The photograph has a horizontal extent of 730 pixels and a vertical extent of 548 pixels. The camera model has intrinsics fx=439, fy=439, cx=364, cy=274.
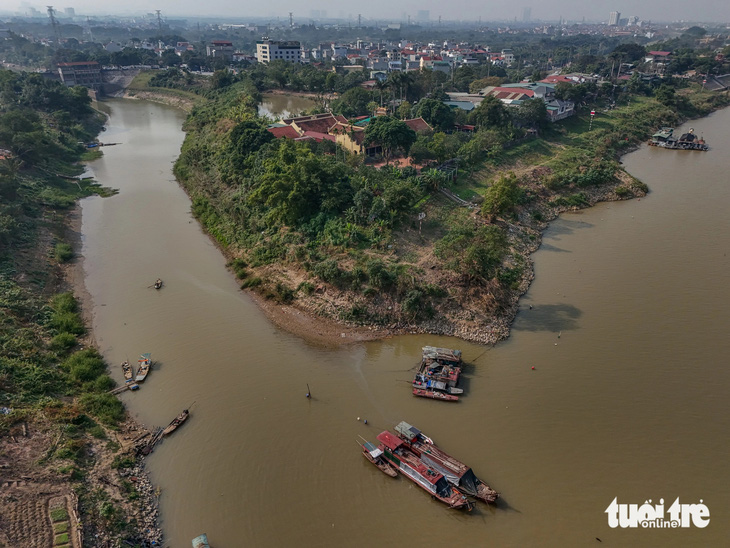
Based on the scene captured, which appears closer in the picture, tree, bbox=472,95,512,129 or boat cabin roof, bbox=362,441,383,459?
boat cabin roof, bbox=362,441,383,459

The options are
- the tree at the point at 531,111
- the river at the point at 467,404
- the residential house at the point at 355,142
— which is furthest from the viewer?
the tree at the point at 531,111

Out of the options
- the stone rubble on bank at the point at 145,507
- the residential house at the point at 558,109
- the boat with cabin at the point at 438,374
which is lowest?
the stone rubble on bank at the point at 145,507

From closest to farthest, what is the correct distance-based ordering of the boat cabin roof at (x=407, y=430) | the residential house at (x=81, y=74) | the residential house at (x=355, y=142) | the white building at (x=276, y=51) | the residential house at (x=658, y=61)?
the boat cabin roof at (x=407, y=430)
the residential house at (x=355, y=142)
the residential house at (x=658, y=61)
the residential house at (x=81, y=74)
the white building at (x=276, y=51)

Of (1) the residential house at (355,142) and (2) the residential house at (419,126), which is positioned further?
(2) the residential house at (419,126)

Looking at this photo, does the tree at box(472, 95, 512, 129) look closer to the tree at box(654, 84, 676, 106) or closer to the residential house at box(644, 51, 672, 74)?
the tree at box(654, 84, 676, 106)

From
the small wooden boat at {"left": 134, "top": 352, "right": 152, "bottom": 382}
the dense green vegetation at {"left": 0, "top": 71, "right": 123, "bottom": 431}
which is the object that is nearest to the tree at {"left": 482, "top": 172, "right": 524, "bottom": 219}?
the small wooden boat at {"left": 134, "top": 352, "right": 152, "bottom": 382}

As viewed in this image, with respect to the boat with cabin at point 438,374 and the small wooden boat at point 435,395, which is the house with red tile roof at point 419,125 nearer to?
the boat with cabin at point 438,374

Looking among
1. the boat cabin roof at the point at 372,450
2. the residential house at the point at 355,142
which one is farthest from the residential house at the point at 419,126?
the boat cabin roof at the point at 372,450
